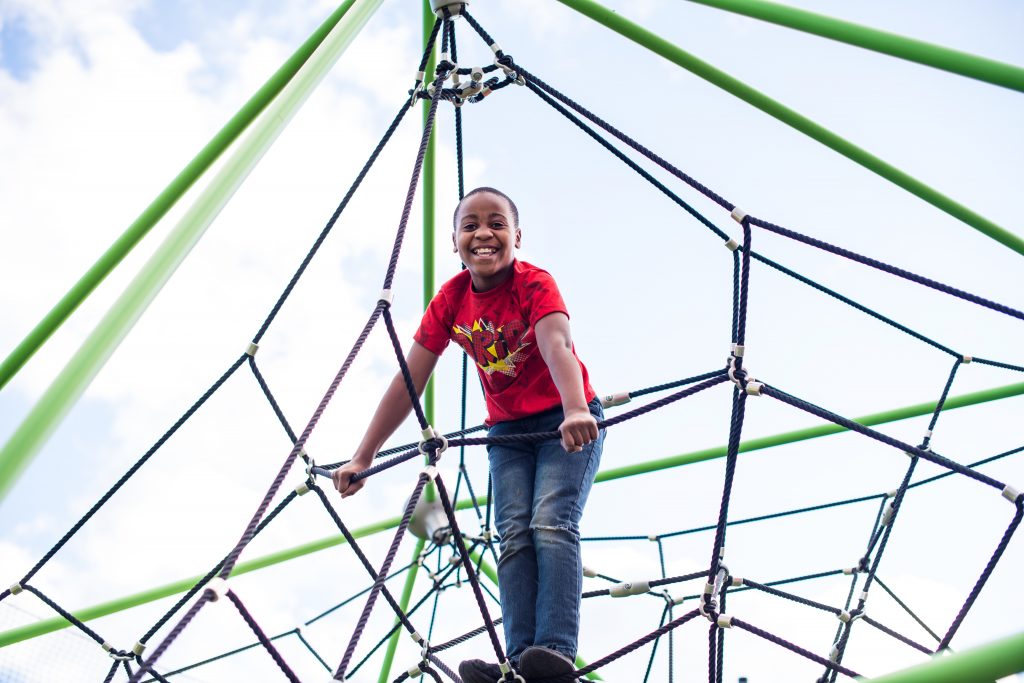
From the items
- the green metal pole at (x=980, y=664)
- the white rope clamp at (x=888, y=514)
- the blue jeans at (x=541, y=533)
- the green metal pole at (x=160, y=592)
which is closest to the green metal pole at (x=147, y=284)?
the blue jeans at (x=541, y=533)

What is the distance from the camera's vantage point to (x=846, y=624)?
109 inches

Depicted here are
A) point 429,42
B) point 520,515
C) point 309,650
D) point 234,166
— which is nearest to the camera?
point 234,166

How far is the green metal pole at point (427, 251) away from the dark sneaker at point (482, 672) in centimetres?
97

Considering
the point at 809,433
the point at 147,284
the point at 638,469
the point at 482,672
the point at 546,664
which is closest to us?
the point at 147,284

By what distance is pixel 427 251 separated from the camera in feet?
9.89

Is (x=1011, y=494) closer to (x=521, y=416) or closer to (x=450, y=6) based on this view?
(x=521, y=416)

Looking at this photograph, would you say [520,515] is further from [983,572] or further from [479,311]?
[983,572]

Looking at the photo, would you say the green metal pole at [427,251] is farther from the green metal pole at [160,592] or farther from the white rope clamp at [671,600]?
the white rope clamp at [671,600]

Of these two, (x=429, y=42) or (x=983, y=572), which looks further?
(x=429, y=42)

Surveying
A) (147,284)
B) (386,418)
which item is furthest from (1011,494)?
(147,284)

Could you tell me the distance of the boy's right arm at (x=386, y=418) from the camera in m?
2.03

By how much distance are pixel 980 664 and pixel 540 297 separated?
125cm

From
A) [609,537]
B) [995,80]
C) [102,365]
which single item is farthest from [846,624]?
[102,365]

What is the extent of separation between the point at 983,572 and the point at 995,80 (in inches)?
48.3
